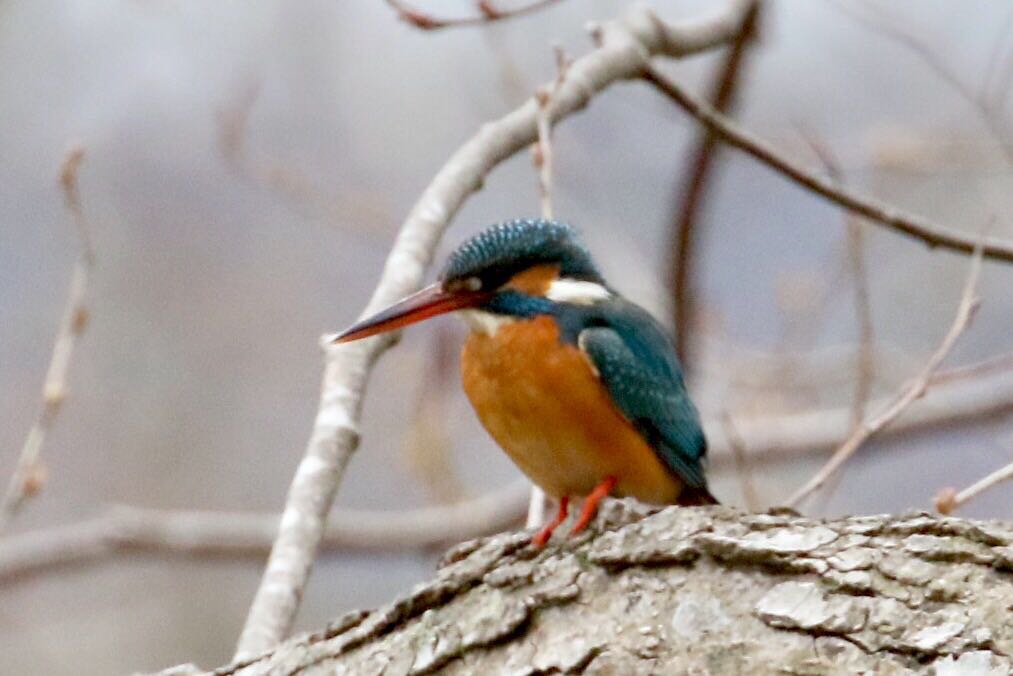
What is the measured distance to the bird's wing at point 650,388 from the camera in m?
2.44

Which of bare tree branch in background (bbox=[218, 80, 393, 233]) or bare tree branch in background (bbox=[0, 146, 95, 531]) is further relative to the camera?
bare tree branch in background (bbox=[218, 80, 393, 233])

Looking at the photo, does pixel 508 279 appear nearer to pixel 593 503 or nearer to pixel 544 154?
pixel 544 154

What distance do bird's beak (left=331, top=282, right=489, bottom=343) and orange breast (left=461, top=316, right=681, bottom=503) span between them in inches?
4.4

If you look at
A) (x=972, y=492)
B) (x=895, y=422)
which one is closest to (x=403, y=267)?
(x=972, y=492)

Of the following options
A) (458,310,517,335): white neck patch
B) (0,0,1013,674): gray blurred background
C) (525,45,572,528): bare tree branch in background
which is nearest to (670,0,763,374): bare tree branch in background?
(525,45,572,528): bare tree branch in background

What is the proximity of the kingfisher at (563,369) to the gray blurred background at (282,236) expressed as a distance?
3.09 metres

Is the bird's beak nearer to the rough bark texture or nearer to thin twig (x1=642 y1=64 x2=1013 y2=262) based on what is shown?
the rough bark texture

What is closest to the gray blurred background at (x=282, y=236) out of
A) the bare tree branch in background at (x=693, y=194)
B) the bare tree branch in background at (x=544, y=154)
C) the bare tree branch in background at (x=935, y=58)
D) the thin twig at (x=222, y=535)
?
the bare tree branch in background at (x=935, y=58)

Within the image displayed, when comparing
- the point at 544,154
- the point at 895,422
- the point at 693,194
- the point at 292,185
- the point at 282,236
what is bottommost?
the point at 544,154

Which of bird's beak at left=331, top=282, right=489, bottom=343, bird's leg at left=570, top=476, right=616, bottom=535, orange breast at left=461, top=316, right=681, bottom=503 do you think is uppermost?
bird's beak at left=331, top=282, right=489, bottom=343

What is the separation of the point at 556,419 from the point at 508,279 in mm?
320

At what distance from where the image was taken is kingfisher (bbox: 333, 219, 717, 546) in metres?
2.42

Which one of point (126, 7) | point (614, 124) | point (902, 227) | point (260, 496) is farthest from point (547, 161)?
point (126, 7)

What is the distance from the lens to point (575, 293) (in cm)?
260
